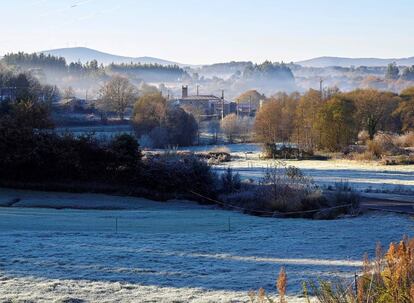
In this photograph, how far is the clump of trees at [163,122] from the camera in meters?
84.1

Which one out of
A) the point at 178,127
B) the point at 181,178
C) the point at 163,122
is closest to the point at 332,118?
the point at 178,127

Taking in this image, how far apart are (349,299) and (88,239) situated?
32.8ft

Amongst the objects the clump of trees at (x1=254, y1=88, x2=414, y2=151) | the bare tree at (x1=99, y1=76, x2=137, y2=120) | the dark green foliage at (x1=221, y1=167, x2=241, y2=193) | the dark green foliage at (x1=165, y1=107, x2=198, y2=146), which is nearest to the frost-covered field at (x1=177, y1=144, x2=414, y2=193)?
the clump of trees at (x1=254, y1=88, x2=414, y2=151)

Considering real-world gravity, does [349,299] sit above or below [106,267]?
above

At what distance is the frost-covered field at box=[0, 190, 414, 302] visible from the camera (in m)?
9.59

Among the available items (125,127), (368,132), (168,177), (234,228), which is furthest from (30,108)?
(125,127)

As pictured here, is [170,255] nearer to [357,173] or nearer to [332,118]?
[357,173]

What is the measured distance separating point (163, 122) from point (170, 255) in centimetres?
7224

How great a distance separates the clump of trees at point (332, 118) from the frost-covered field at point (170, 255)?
54.3 metres

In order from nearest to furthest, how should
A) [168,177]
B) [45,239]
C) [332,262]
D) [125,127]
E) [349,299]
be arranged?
[349,299]
[332,262]
[45,239]
[168,177]
[125,127]

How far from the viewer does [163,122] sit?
84.5 metres

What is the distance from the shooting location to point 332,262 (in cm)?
1204

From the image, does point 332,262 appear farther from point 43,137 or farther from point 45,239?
point 43,137

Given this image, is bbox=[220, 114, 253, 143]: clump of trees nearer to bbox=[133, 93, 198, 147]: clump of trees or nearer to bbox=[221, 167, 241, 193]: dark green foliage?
bbox=[133, 93, 198, 147]: clump of trees
